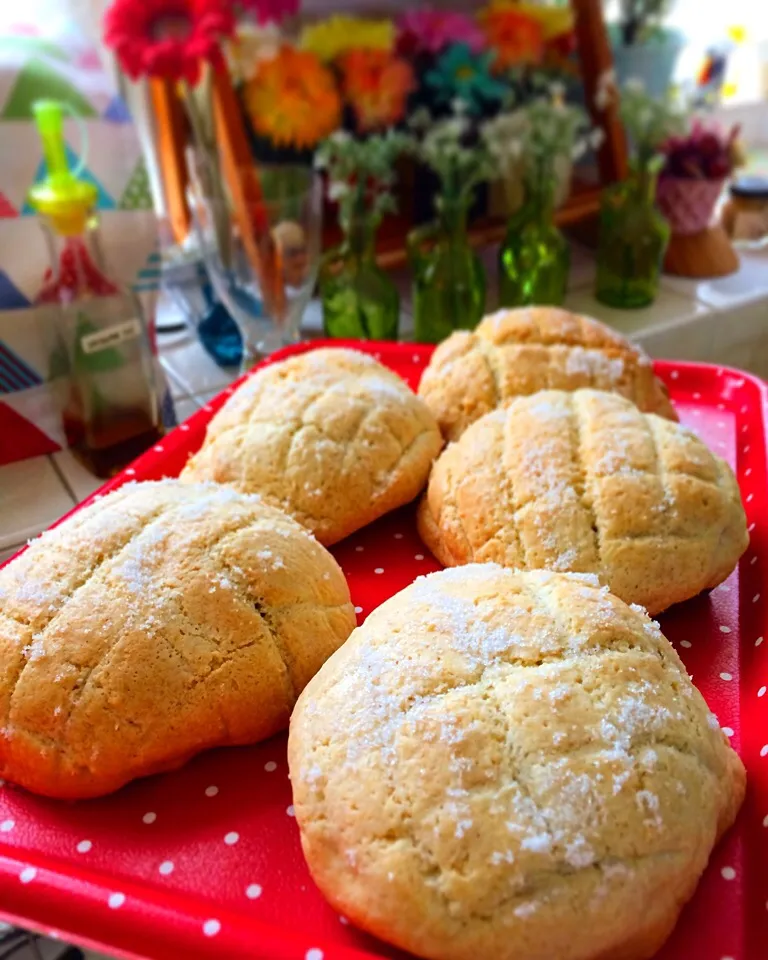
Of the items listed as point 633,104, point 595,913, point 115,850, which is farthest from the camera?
point 633,104

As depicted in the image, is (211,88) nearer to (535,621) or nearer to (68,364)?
(68,364)

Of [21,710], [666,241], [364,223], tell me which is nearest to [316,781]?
[21,710]

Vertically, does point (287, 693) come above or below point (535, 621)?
below

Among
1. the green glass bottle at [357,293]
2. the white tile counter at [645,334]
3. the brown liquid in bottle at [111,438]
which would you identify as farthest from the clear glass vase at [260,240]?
the brown liquid in bottle at [111,438]

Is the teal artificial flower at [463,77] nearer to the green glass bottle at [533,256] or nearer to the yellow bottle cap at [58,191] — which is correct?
the green glass bottle at [533,256]

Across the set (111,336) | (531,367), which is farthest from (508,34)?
(111,336)

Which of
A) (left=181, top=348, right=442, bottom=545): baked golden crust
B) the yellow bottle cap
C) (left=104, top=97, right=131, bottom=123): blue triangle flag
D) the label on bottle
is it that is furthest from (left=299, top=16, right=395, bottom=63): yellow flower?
(left=181, top=348, right=442, bottom=545): baked golden crust
